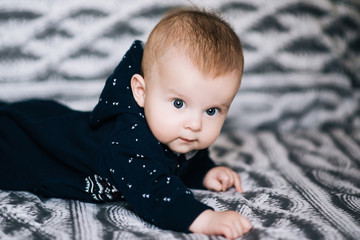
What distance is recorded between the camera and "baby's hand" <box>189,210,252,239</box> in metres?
0.72

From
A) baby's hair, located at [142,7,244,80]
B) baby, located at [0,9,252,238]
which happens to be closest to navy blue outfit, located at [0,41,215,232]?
baby, located at [0,9,252,238]

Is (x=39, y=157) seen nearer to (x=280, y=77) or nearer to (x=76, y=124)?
(x=76, y=124)

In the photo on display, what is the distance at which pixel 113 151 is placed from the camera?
2.67 ft

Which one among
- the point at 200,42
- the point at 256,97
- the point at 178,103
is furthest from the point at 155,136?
the point at 256,97

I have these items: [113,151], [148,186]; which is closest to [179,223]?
[148,186]

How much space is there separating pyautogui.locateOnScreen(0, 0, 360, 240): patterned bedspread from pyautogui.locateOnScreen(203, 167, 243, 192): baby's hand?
0.02 meters

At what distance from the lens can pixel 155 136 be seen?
824 millimetres

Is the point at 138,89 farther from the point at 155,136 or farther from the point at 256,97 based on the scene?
the point at 256,97

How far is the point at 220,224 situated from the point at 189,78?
26cm

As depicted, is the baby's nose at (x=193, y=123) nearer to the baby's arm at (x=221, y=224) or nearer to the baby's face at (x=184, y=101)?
the baby's face at (x=184, y=101)

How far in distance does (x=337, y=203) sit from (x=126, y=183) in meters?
0.44

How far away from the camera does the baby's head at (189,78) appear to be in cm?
76

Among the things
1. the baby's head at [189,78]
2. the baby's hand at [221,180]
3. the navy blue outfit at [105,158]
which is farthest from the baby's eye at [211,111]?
the baby's hand at [221,180]

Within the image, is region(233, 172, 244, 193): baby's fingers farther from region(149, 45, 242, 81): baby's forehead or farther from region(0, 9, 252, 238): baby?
region(149, 45, 242, 81): baby's forehead
